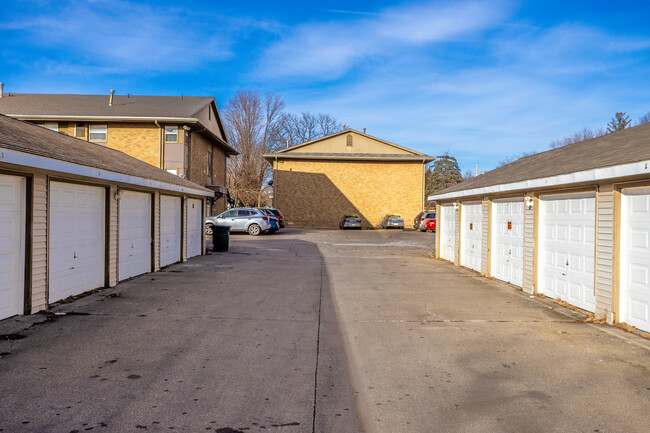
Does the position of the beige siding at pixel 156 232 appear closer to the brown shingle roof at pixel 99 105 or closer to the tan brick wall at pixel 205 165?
the tan brick wall at pixel 205 165

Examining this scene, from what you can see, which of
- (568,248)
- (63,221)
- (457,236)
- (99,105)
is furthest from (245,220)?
(568,248)

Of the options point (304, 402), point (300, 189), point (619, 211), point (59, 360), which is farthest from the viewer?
point (300, 189)

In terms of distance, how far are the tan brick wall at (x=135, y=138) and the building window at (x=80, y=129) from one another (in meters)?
1.36

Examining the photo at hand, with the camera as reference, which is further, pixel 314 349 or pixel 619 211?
pixel 619 211

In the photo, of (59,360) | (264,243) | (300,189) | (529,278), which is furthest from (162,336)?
(300,189)

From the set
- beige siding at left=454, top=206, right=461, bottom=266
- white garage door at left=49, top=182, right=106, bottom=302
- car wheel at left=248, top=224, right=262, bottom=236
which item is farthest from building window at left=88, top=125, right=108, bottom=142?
beige siding at left=454, top=206, right=461, bottom=266

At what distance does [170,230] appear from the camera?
13805 mm

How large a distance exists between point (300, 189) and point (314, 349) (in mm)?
32393

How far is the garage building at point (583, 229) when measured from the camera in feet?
21.5

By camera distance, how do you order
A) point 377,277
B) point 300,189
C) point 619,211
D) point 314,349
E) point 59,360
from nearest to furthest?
point 59,360 < point 314,349 < point 619,211 < point 377,277 < point 300,189

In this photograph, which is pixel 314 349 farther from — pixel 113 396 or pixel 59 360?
pixel 59 360

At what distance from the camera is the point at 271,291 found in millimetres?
9695

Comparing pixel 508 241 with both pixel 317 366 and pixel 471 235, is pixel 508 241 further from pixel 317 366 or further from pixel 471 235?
pixel 317 366

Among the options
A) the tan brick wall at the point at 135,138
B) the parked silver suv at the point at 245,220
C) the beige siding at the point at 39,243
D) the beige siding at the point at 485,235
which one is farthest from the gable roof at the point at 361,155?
the beige siding at the point at 39,243
